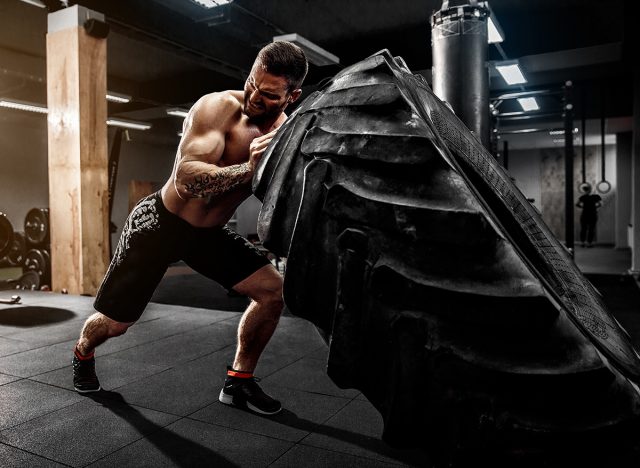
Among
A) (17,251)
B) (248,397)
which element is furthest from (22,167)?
(248,397)

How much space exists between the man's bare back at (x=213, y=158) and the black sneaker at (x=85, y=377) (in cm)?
78

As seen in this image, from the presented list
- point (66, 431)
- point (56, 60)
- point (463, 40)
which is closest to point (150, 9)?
point (56, 60)

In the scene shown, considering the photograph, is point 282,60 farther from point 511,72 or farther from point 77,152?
point 511,72

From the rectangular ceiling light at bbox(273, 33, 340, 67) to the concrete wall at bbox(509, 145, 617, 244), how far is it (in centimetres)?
918

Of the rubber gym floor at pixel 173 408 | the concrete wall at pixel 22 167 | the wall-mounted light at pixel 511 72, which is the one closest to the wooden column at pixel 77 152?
the rubber gym floor at pixel 173 408

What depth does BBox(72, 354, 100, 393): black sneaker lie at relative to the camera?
6.65 ft

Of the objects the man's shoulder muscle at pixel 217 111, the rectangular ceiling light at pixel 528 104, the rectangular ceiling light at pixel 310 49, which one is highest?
the rectangular ceiling light at pixel 528 104

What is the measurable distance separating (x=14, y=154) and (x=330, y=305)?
11.6m

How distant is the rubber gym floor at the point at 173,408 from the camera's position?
148cm

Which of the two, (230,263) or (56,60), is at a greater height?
(56,60)

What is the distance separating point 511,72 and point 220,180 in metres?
6.76

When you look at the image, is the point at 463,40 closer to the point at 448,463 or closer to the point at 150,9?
the point at 448,463

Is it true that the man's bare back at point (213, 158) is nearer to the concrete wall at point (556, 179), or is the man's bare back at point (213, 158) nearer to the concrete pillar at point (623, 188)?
the concrete pillar at point (623, 188)

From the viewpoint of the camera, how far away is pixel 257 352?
195 centimetres
